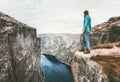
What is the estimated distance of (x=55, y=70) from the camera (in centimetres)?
11938

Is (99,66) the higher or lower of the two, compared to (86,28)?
lower

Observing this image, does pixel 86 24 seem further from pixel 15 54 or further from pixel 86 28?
pixel 15 54

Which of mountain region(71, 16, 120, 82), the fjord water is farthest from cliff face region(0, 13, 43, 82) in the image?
mountain region(71, 16, 120, 82)

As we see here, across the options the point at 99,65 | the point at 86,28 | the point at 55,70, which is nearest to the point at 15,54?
the point at 55,70

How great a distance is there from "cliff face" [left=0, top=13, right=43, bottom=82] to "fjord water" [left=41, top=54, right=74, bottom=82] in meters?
35.2

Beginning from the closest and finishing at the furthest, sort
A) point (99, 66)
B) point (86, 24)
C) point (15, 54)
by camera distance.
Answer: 1. point (99, 66)
2. point (86, 24)
3. point (15, 54)

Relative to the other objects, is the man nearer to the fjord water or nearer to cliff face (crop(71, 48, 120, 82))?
cliff face (crop(71, 48, 120, 82))

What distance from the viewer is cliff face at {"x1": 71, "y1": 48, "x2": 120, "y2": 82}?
1655cm

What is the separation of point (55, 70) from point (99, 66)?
103m

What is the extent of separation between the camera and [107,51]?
61.5 ft

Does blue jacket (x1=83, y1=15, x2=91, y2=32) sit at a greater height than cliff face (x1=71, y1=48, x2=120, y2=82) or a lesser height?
greater

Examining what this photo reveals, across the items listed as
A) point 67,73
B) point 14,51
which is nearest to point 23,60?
point 14,51

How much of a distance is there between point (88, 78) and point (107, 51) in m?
2.40

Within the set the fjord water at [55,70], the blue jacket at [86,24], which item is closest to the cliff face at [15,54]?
the fjord water at [55,70]
